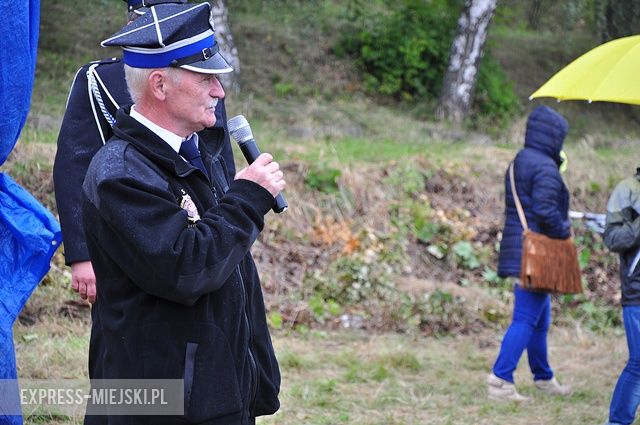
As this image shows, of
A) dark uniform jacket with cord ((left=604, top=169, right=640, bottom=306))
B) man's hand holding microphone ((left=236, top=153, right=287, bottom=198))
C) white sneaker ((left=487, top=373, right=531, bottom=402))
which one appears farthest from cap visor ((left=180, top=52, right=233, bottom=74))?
white sneaker ((left=487, top=373, right=531, bottom=402))

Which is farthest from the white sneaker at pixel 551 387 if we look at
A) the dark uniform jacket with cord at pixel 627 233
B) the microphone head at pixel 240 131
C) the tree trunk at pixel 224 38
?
the tree trunk at pixel 224 38

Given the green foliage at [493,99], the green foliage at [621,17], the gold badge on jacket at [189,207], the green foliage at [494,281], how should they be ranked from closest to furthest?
the gold badge on jacket at [189,207] → the green foliage at [494,281] → the green foliage at [493,99] → the green foliage at [621,17]

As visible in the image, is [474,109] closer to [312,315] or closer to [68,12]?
[68,12]

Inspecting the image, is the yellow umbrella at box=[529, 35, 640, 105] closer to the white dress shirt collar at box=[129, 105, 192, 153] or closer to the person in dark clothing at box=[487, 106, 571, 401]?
the person in dark clothing at box=[487, 106, 571, 401]

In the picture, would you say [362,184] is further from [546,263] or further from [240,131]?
[240,131]

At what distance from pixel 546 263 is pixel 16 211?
383 centimetres

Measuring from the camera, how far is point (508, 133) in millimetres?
13836

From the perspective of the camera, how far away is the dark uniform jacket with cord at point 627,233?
5.49 meters

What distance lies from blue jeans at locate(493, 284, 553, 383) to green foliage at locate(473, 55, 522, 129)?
8176mm

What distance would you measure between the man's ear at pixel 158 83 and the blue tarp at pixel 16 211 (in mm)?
780

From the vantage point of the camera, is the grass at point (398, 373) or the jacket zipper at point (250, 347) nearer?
the jacket zipper at point (250, 347)

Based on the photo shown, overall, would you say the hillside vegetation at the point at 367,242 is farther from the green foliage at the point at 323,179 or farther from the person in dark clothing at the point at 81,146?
the person in dark clothing at the point at 81,146

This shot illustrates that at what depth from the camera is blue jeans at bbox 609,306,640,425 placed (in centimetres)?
551

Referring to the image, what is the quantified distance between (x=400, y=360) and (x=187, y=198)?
15.3ft
